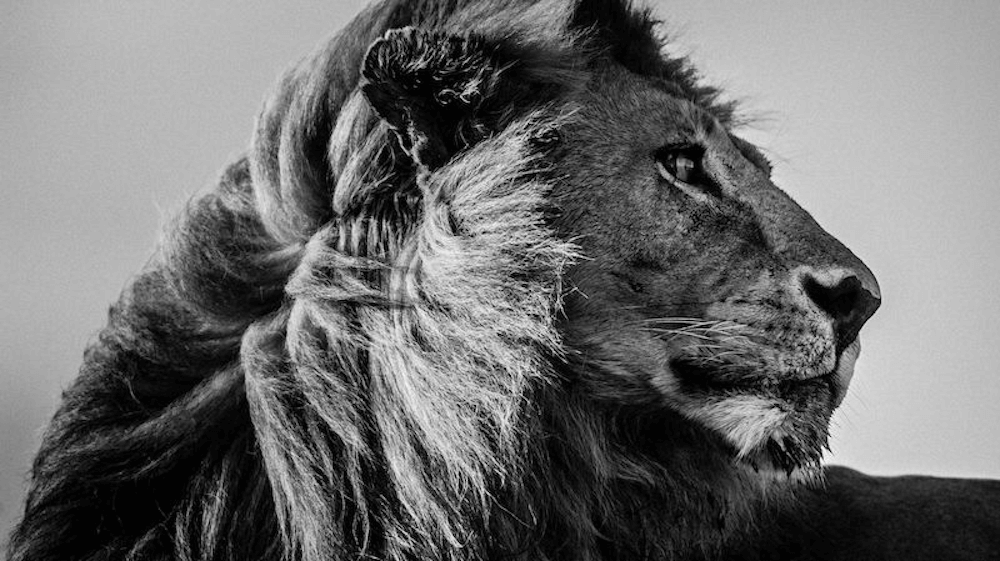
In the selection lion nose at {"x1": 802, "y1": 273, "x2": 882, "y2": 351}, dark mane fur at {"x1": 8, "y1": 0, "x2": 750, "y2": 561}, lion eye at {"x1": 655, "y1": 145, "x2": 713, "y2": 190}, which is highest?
lion eye at {"x1": 655, "y1": 145, "x2": 713, "y2": 190}

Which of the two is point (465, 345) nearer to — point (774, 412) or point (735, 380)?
point (735, 380)

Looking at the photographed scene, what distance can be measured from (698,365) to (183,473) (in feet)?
4.79

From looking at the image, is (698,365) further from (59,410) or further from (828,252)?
(59,410)

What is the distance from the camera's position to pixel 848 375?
351 cm

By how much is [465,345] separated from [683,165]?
873mm

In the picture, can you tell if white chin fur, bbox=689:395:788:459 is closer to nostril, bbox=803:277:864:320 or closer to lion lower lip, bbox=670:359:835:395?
lion lower lip, bbox=670:359:835:395

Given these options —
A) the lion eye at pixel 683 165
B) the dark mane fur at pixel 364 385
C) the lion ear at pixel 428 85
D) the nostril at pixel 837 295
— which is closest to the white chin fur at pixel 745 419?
the dark mane fur at pixel 364 385

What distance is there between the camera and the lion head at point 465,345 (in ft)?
11.2

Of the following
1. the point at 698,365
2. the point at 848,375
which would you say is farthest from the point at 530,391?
the point at 848,375

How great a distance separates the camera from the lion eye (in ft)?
12.1

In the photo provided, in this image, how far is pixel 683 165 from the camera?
3746mm

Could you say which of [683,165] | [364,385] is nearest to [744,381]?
[683,165]

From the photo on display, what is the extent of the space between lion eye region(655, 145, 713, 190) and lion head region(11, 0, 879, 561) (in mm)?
12

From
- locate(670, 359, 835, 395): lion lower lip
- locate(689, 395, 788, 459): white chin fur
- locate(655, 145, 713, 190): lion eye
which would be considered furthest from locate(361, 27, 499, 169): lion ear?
locate(689, 395, 788, 459): white chin fur
